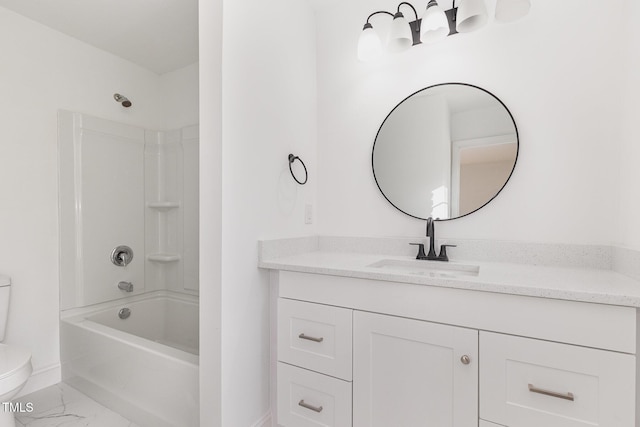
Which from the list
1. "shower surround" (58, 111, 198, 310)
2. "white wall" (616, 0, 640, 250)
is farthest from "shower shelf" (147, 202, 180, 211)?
"white wall" (616, 0, 640, 250)

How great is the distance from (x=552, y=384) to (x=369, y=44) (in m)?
1.66

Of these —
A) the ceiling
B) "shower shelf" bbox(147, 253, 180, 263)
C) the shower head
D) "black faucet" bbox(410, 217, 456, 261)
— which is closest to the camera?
"black faucet" bbox(410, 217, 456, 261)

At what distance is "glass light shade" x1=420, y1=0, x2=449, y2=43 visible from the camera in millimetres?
1447

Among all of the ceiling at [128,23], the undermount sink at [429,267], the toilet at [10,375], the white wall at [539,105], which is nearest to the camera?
the toilet at [10,375]

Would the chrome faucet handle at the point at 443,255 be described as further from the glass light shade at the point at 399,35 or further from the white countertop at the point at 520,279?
the glass light shade at the point at 399,35

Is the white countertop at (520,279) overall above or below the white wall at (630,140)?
below

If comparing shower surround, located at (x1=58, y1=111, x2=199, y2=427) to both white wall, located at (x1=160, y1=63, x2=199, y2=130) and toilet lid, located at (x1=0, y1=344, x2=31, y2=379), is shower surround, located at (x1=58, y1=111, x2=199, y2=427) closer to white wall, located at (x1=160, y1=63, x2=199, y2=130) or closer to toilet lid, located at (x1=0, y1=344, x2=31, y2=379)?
white wall, located at (x1=160, y1=63, x2=199, y2=130)

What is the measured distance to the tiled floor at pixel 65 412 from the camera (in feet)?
5.27

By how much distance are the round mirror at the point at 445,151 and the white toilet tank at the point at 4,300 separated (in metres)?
2.18

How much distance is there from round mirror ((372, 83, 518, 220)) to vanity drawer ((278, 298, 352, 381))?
29.8 inches

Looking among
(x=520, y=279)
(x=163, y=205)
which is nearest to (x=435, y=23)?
(x=520, y=279)

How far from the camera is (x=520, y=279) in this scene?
1092 mm

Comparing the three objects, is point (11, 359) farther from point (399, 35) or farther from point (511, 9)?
point (511, 9)

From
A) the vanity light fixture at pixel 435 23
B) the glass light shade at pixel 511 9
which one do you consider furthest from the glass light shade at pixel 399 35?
the glass light shade at pixel 511 9
